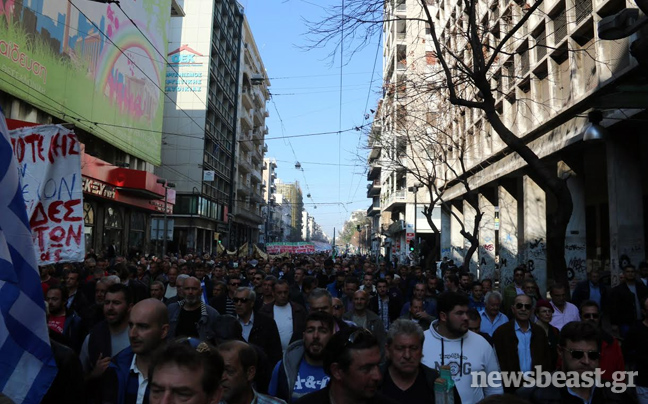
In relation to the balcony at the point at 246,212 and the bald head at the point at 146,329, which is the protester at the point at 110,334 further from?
the balcony at the point at 246,212

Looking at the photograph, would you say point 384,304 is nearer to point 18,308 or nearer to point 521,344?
A: point 521,344

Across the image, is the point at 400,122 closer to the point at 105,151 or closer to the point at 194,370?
the point at 105,151

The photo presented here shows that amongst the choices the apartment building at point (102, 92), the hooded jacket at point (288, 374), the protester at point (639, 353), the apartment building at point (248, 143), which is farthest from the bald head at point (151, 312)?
the apartment building at point (248, 143)

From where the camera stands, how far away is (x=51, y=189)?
4.77 m

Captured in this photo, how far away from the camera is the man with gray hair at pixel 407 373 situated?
135 inches

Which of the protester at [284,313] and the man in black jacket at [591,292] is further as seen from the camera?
the man in black jacket at [591,292]

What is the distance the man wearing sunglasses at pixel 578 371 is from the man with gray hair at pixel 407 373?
0.59 m

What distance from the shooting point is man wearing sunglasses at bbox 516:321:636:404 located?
311cm

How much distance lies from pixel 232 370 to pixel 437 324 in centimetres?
201

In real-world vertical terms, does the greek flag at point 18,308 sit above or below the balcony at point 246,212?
below

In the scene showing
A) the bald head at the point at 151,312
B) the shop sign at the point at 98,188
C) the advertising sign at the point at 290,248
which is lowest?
the bald head at the point at 151,312

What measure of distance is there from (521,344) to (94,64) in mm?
24504

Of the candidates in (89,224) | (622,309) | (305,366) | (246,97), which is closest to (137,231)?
(89,224)

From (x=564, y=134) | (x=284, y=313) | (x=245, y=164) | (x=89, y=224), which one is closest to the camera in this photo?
(x=284, y=313)
